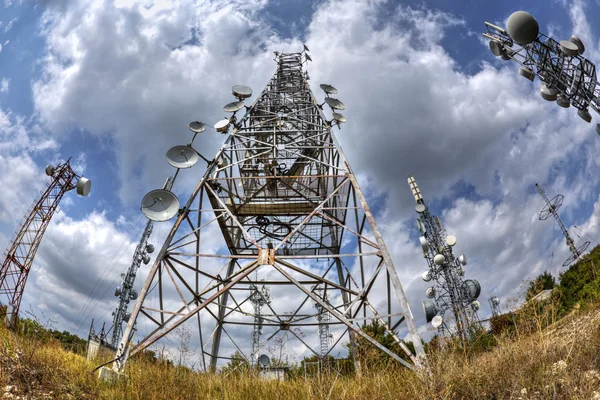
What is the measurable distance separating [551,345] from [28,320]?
26.2ft

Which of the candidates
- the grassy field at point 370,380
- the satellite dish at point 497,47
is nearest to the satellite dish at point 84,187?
the grassy field at point 370,380

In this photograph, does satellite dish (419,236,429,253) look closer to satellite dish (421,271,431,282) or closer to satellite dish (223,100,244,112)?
satellite dish (421,271,431,282)

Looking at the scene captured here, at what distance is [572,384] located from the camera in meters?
3.96

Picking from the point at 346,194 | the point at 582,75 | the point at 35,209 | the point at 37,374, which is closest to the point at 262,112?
the point at 346,194

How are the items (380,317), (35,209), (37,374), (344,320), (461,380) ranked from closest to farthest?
1. (461,380)
2. (37,374)
3. (344,320)
4. (380,317)
5. (35,209)

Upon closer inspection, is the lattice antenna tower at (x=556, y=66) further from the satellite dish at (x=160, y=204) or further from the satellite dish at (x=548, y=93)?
the satellite dish at (x=160, y=204)

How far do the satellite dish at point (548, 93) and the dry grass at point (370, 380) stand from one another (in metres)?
11.2

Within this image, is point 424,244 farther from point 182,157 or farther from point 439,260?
point 182,157

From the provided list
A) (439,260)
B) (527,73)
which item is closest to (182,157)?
(527,73)

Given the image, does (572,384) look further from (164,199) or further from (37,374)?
(164,199)

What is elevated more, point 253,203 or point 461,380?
point 253,203

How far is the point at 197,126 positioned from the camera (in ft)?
36.4

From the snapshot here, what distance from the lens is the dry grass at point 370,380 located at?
13.8 ft

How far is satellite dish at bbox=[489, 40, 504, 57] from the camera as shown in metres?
14.8
